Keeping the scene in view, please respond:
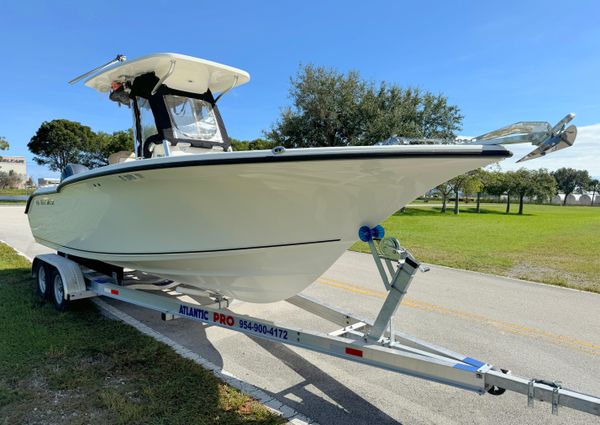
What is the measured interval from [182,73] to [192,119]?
560mm

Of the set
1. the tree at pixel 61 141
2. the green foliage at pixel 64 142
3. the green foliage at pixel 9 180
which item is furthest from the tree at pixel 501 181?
the green foliage at pixel 9 180

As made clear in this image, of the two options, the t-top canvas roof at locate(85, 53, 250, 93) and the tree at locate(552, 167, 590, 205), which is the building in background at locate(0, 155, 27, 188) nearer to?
the t-top canvas roof at locate(85, 53, 250, 93)

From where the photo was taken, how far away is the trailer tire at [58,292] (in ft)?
17.2

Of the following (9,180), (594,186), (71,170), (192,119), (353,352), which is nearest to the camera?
(353,352)

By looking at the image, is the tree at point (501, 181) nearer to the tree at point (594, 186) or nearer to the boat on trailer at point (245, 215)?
the boat on trailer at point (245, 215)

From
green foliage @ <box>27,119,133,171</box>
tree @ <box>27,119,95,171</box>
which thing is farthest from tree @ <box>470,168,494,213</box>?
tree @ <box>27,119,95,171</box>

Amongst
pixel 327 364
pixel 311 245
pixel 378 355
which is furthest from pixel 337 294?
pixel 378 355

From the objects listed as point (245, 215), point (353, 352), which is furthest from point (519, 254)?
point (245, 215)

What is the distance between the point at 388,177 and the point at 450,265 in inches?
277

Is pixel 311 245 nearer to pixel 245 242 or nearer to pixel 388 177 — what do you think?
pixel 245 242

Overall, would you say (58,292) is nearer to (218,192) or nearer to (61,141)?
(218,192)

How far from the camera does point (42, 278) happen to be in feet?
19.3

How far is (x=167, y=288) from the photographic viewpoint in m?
5.42

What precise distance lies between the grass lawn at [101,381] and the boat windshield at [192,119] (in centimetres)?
244
